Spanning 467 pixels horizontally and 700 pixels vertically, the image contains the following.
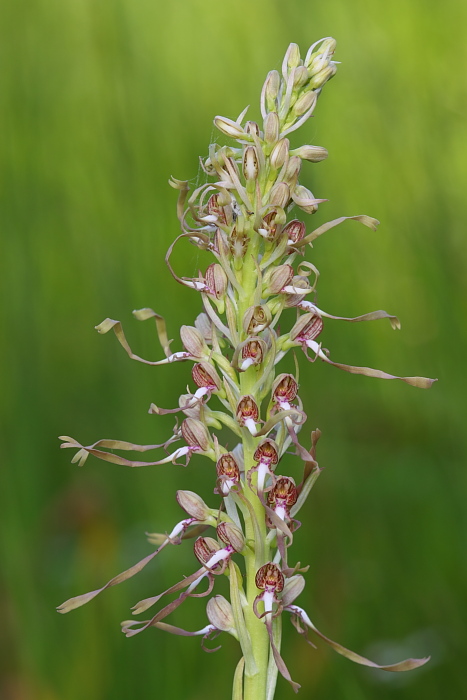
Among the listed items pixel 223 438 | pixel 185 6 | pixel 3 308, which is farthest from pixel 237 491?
pixel 185 6

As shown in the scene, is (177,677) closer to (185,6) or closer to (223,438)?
(223,438)

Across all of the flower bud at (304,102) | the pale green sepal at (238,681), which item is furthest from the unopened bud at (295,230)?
the pale green sepal at (238,681)

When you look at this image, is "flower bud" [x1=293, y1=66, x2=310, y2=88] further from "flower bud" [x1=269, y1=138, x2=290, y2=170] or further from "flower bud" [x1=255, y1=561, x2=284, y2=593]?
"flower bud" [x1=255, y1=561, x2=284, y2=593]

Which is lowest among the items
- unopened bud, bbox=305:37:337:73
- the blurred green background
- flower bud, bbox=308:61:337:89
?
the blurred green background

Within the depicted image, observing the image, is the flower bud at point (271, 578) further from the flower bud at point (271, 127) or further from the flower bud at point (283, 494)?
the flower bud at point (271, 127)

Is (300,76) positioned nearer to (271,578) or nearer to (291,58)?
(291,58)

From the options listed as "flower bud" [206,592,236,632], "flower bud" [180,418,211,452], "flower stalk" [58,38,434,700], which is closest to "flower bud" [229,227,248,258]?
"flower stalk" [58,38,434,700]

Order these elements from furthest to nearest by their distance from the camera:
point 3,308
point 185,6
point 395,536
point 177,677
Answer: point 185,6
point 3,308
point 395,536
point 177,677
